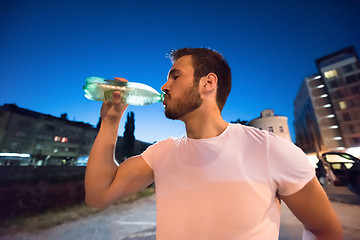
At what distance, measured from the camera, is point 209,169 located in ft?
3.37

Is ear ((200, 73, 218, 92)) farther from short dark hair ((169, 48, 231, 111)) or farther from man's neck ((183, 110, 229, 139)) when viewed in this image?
man's neck ((183, 110, 229, 139))

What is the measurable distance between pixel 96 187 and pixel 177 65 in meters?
1.21

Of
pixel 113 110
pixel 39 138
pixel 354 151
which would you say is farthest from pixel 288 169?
pixel 39 138

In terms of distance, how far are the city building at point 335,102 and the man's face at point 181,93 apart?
45550 millimetres

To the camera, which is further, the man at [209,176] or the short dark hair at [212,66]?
the short dark hair at [212,66]

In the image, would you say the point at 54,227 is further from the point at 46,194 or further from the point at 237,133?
the point at 237,133

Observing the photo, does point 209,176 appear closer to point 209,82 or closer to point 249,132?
point 249,132

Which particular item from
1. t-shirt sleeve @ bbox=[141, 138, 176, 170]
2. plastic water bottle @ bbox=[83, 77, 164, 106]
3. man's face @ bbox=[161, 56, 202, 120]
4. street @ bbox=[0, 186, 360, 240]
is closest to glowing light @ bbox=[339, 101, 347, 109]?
street @ bbox=[0, 186, 360, 240]

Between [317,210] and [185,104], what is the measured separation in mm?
1047

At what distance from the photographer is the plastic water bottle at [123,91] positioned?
166 cm

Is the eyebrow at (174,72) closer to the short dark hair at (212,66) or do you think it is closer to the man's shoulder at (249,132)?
the short dark hair at (212,66)

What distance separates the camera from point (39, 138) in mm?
33219

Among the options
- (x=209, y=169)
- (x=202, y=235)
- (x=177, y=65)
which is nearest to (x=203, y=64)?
(x=177, y=65)

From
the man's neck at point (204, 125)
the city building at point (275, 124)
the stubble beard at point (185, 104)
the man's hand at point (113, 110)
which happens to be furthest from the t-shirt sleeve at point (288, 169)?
the city building at point (275, 124)
